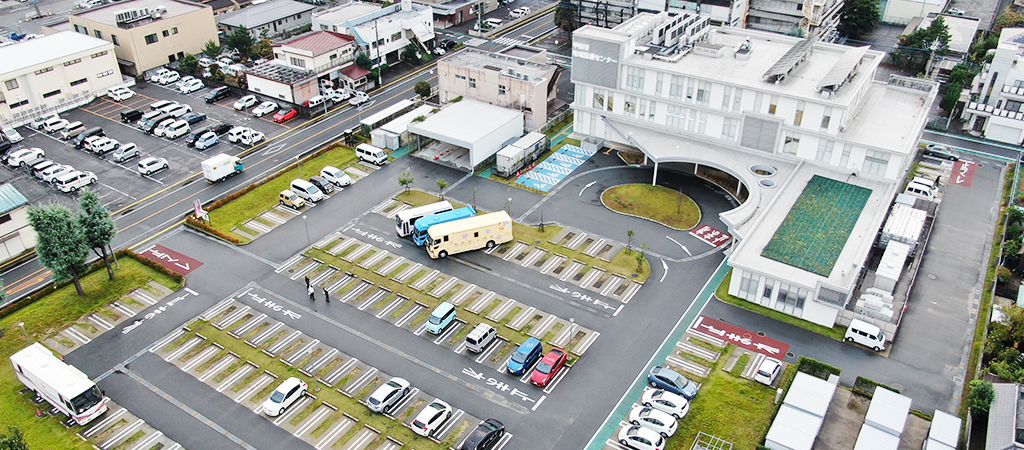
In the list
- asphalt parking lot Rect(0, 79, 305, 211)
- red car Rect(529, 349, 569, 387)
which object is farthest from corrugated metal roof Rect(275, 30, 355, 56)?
red car Rect(529, 349, 569, 387)

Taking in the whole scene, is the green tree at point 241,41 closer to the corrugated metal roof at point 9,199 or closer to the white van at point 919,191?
the corrugated metal roof at point 9,199

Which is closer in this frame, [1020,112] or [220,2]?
[1020,112]

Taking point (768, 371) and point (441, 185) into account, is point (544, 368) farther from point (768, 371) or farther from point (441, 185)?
point (441, 185)

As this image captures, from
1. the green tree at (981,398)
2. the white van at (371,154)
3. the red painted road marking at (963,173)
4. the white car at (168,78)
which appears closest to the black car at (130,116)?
the white car at (168,78)

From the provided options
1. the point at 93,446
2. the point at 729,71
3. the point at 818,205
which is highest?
the point at 729,71

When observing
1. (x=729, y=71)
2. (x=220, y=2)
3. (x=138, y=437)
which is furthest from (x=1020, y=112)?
(x=220, y=2)

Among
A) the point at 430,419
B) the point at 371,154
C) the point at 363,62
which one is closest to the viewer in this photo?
the point at 430,419

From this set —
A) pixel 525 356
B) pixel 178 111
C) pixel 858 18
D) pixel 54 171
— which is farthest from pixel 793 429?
pixel 858 18

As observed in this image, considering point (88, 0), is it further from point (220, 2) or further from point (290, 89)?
point (290, 89)
